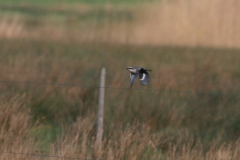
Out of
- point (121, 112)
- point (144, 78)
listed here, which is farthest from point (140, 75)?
point (121, 112)

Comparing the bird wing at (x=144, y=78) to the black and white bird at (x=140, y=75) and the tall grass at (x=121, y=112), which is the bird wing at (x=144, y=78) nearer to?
the black and white bird at (x=140, y=75)

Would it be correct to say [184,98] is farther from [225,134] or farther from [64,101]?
[64,101]

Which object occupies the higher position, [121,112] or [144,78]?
[144,78]

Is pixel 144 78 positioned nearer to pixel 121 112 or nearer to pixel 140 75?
pixel 140 75

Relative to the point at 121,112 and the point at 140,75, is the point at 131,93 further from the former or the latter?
the point at 140,75

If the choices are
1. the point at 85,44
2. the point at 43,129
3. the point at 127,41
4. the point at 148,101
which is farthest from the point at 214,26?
the point at 43,129

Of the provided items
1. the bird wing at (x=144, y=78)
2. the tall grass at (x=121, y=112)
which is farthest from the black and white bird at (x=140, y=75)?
the tall grass at (x=121, y=112)

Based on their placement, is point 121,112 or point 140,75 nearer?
point 140,75

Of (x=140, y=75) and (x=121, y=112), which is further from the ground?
(x=140, y=75)

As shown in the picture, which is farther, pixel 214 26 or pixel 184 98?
pixel 214 26

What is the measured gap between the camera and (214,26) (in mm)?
12289

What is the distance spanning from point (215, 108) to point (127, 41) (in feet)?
19.1

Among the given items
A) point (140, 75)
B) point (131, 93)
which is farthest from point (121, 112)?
point (140, 75)

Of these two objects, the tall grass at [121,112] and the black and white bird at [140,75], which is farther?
the tall grass at [121,112]
